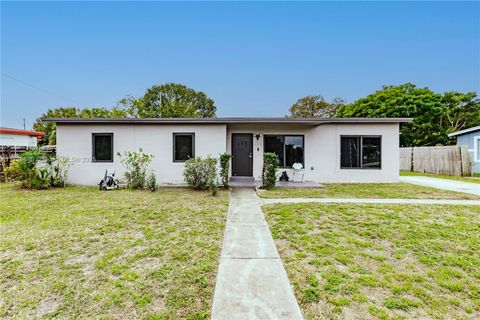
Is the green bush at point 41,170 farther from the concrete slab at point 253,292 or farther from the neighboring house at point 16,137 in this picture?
the concrete slab at point 253,292

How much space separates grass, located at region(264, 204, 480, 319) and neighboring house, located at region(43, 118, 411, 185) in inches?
200

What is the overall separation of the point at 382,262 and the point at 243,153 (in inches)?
322

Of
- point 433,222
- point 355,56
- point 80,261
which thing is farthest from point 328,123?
point 355,56

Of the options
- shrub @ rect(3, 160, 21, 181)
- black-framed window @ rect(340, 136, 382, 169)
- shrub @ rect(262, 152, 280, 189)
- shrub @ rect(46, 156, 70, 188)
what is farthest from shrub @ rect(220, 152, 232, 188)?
shrub @ rect(3, 160, 21, 181)

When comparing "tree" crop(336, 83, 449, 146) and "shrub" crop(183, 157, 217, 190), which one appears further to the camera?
"tree" crop(336, 83, 449, 146)

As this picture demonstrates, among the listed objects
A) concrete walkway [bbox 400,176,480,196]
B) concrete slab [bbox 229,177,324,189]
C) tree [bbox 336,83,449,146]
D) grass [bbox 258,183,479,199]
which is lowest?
grass [bbox 258,183,479,199]

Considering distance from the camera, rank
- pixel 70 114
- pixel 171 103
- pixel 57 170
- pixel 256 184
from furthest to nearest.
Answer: pixel 70 114, pixel 171 103, pixel 256 184, pixel 57 170

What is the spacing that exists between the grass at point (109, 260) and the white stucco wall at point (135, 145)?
368cm

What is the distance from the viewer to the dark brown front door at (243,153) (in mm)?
11023

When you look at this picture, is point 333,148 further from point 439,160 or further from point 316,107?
point 316,107

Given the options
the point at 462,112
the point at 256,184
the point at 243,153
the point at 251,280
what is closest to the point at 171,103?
the point at 243,153

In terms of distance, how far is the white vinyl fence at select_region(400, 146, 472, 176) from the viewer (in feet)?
44.9

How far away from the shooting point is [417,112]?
24219 mm

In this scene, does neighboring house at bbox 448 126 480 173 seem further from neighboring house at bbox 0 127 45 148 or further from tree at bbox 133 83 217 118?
neighboring house at bbox 0 127 45 148
